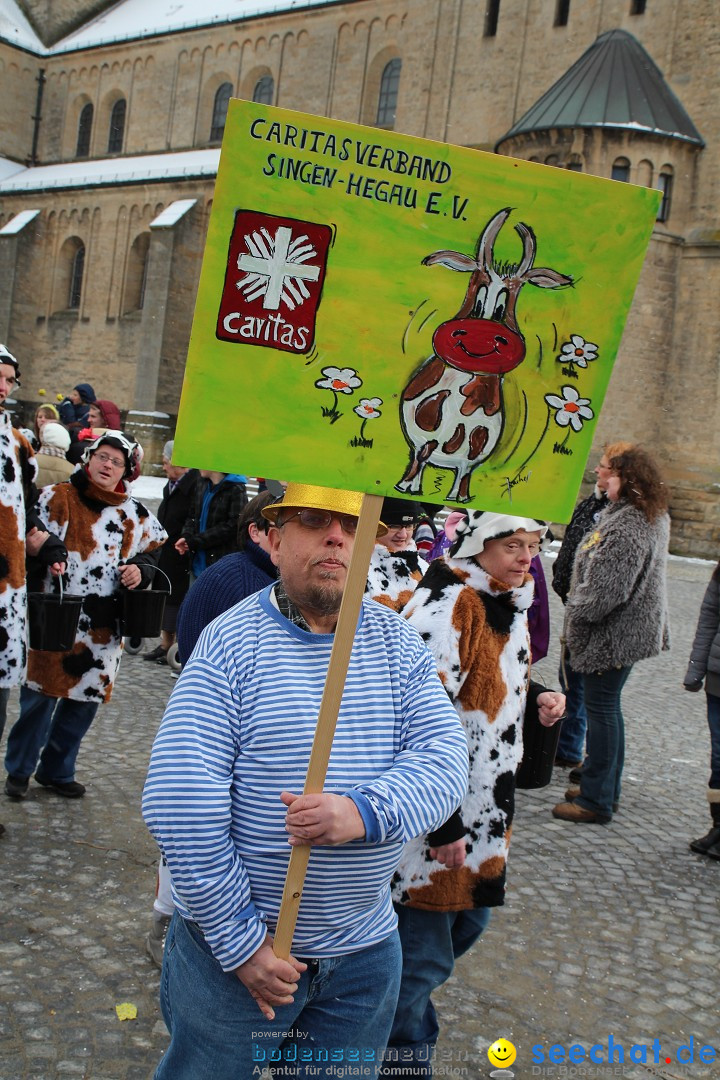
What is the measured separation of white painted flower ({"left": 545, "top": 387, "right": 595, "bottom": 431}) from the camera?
220 centimetres

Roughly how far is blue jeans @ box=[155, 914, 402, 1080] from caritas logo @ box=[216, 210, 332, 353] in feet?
3.87

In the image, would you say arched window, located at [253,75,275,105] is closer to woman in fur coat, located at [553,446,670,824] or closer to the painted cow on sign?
woman in fur coat, located at [553,446,670,824]

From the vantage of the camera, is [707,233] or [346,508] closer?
[346,508]

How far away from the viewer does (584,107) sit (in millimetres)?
26719

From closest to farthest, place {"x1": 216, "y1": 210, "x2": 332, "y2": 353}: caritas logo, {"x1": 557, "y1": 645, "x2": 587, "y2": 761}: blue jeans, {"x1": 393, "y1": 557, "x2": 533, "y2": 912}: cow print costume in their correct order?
{"x1": 216, "y1": 210, "x2": 332, "y2": 353}: caritas logo
{"x1": 393, "y1": 557, "x2": 533, "y2": 912}: cow print costume
{"x1": 557, "y1": 645, "x2": 587, "y2": 761}: blue jeans

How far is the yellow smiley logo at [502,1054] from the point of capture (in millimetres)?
3221

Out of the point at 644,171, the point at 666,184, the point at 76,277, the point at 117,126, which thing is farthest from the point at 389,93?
the point at 76,277

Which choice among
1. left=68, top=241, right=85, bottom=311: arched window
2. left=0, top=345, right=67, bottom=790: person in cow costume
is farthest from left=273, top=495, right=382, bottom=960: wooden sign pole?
left=68, top=241, right=85, bottom=311: arched window

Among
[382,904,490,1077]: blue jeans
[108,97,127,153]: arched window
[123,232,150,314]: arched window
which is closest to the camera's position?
[382,904,490,1077]: blue jeans

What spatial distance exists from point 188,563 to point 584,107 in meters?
22.8

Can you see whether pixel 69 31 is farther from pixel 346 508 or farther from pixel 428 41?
pixel 346 508

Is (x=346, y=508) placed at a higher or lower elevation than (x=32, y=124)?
lower

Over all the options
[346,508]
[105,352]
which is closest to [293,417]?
[346,508]
